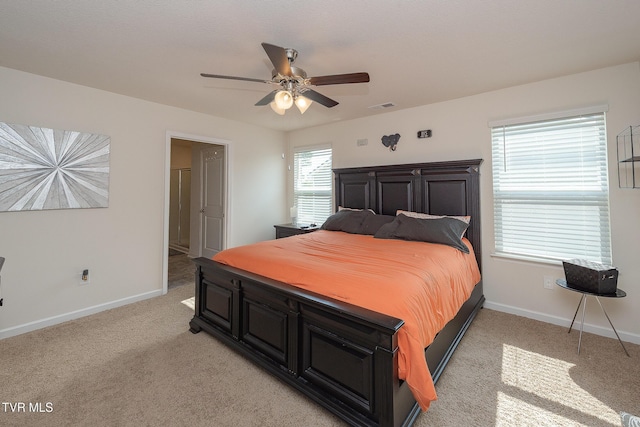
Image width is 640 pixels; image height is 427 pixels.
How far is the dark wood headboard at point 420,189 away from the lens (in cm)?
332

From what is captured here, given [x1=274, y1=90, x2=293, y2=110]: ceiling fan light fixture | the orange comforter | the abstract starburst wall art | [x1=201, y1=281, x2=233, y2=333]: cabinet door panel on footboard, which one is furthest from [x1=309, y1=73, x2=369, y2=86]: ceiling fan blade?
the abstract starburst wall art

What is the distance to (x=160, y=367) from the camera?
2.13 m

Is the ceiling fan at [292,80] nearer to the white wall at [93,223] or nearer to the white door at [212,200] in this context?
the white wall at [93,223]

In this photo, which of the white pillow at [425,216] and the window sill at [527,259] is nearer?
the window sill at [527,259]

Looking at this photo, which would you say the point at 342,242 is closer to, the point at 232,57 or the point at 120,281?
the point at 232,57

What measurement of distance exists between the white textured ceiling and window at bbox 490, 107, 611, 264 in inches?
22.7

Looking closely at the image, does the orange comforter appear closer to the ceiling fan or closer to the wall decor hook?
the ceiling fan

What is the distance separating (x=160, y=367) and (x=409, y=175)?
342cm

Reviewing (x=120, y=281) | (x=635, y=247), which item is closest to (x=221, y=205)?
(x=120, y=281)

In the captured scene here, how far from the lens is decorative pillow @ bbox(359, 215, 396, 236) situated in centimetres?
358

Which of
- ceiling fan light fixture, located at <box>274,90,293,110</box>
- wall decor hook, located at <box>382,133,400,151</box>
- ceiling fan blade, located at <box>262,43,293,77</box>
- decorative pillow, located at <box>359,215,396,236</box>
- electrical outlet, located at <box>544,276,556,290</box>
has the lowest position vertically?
electrical outlet, located at <box>544,276,556,290</box>

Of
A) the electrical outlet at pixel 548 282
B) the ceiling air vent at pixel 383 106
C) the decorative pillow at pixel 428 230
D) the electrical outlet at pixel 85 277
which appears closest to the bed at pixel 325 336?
the decorative pillow at pixel 428 230

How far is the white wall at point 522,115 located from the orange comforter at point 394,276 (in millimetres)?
522

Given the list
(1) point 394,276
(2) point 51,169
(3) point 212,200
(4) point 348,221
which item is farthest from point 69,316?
(1) point 394,276
